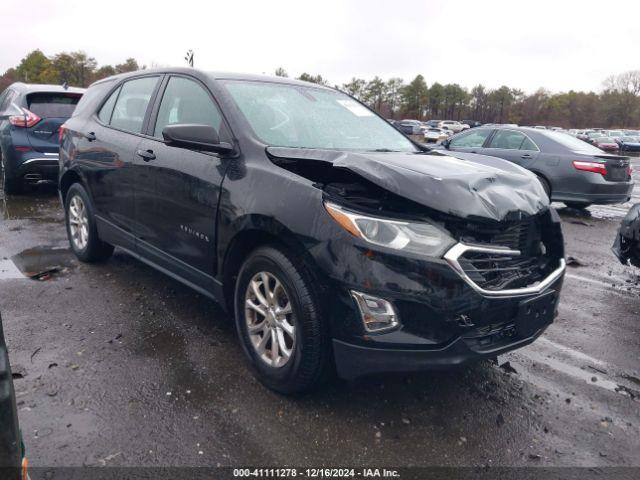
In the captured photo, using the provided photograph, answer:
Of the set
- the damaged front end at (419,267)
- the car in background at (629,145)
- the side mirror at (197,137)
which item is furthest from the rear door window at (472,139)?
the car in background at (629,145)

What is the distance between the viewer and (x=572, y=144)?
906 cm

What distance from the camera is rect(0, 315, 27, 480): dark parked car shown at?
4.32 feet

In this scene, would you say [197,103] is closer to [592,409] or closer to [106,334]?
[106,334]

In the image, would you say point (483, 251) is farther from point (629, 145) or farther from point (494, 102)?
point (494, 102)

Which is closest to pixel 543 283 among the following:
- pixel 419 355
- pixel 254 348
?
pixel 419 355

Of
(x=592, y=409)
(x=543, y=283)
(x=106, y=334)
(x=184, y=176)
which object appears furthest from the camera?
(x=106, y=334)

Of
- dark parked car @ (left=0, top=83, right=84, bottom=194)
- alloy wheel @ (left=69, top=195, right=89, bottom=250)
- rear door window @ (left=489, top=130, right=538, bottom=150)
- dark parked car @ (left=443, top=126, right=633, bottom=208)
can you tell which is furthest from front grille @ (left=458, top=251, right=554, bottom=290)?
rear door window @ (left=489, top=130, right=538, bottom=150)

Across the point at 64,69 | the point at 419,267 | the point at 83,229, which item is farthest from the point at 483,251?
the point at 64,69

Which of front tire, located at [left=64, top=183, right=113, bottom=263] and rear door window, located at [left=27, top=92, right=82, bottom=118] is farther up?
rear door window, located at [left=27, top=92, right=82, bottom=118]

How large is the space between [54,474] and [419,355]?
1.68 metres

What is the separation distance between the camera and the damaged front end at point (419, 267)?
232cm

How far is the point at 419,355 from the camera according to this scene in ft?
7.75

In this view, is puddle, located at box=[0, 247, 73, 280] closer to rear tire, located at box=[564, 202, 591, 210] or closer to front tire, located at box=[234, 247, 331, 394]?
front tire, located at box=[234, 247, 331, 394]

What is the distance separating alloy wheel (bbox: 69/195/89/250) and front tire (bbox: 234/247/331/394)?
2554mm
